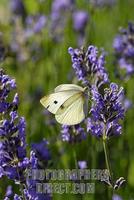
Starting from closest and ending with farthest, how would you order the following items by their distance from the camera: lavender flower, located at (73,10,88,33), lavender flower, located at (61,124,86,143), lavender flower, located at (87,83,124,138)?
lavender flower, located at (87,83,124,138)
lavender flower, located at (61,124,86,143)
lavender flower, located at (73,10,88,33)

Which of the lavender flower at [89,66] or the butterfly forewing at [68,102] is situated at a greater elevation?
the lavender flower at [89,66]

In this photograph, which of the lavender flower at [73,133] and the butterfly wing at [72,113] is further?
the lavender flower at [73,133]

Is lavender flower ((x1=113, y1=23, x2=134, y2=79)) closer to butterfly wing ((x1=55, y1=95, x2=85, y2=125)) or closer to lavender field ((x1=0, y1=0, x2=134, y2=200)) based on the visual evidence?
lavender field ((x1=0, y1=0, x2=134, y2=200))

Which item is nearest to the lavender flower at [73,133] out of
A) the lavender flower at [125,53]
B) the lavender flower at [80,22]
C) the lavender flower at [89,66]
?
the lavender flower at [89,66]

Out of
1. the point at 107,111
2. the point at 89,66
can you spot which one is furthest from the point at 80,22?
the point at 107,111

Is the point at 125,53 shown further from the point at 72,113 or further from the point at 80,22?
the point at 80,22

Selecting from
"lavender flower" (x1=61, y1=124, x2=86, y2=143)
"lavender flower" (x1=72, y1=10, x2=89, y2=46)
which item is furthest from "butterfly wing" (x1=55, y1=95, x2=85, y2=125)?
"lavender flower" (x1=72, y1=10, x2=89, y2=46)

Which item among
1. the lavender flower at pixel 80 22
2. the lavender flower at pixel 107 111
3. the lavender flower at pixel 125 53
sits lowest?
the lavender flower at pixel 107 111

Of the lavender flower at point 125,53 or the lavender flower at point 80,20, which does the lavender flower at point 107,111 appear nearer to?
the lavender flower at point 125,53

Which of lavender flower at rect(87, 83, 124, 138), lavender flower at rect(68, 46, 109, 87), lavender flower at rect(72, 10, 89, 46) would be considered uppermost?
lavender flower at rect(72, 10, 89, 46)
